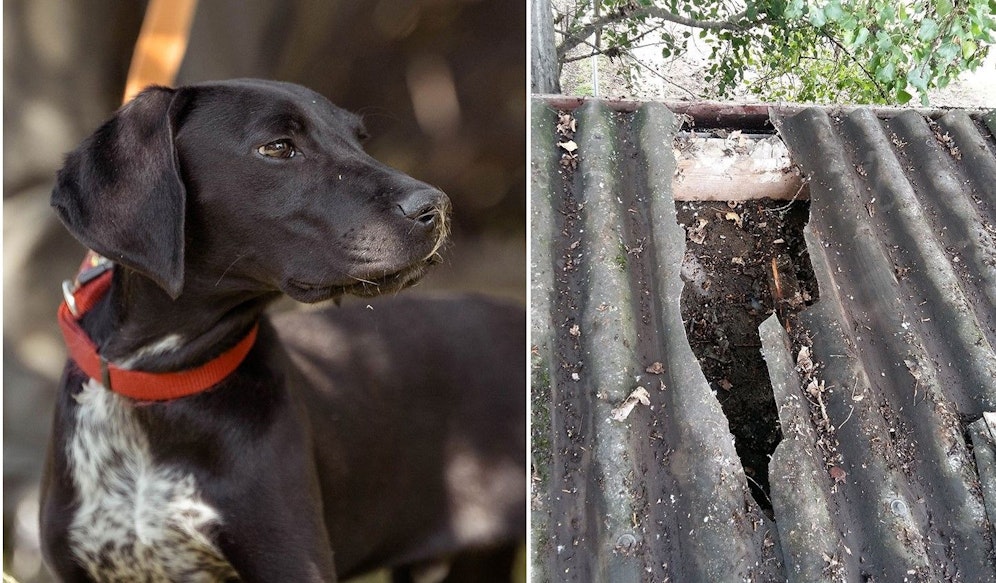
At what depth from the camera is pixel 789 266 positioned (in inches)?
91.4

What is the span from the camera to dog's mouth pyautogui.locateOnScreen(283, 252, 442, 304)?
3.96ft

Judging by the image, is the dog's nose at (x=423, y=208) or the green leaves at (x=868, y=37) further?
the green leaves at (x=868, y=37)

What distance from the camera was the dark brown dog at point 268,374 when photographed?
3.92ft

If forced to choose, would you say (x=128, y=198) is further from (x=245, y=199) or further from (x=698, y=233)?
(x=698, y=233)

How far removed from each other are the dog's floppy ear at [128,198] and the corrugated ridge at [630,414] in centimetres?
74

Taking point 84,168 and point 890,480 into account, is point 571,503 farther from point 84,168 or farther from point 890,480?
point 84,168

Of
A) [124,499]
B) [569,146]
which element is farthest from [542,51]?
[124,499]

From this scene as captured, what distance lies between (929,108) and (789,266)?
0.84 m

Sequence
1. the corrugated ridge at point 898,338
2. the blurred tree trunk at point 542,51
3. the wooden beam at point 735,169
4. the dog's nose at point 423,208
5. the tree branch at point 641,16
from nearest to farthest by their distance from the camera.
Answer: the dog's nose at point 423,208, the corrugated ridge at point 898,338, the wooden beam at point 735,169, the blurred tree trunk at point 542,51, the tree branch at point 641,16

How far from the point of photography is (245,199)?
1.25 m

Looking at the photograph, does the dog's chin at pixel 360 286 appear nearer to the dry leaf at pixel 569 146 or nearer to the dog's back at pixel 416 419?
the dog's back at pixel 416 419

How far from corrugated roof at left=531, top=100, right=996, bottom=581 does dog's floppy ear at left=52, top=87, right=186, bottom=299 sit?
28.2 inches

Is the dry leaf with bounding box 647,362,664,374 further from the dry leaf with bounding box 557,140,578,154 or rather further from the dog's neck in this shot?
the dog's neck

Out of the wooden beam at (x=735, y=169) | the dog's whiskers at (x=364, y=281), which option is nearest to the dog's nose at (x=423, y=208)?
the dog's whiskers at (x=364, y=281)
